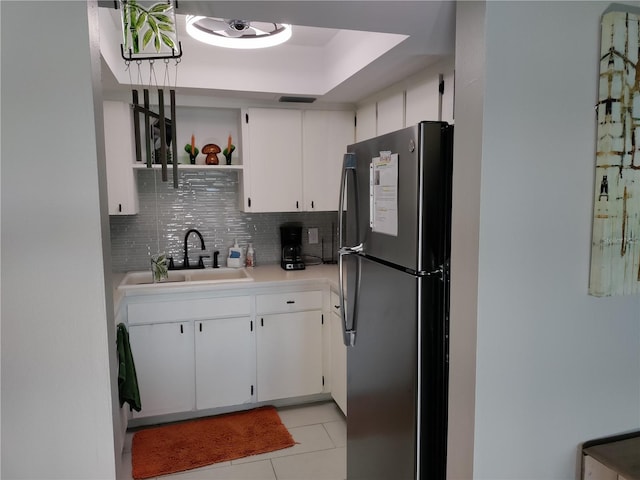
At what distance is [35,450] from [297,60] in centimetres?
254

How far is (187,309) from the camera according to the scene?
294 centimetres

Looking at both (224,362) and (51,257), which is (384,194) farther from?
(224,362)

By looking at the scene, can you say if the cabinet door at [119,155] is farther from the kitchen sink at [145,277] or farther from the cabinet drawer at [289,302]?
the cabinet drawer at [289,302]

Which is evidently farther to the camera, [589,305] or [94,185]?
[589,305]

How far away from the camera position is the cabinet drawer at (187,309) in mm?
2857

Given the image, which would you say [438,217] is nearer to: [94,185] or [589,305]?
[589,305]

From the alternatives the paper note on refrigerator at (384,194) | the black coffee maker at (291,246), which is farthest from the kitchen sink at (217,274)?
the paper note on refrigerator at (384,194)

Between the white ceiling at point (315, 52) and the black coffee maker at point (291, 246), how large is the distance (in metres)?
1.04

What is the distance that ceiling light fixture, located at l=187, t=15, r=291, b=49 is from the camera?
2.50 meters

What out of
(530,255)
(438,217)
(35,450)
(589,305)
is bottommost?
(35,450)

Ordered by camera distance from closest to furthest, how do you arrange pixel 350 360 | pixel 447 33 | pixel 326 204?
pixel 447 33 → pixel 350 360 → pixel 326 204

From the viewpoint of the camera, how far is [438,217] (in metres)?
1.63

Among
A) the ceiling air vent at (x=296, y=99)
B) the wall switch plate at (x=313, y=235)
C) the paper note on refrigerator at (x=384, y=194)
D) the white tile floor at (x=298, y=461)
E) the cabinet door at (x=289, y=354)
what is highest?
the ceiling air vent at (x=296, y=99)

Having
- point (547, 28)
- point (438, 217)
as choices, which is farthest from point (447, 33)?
point (438, 217)
